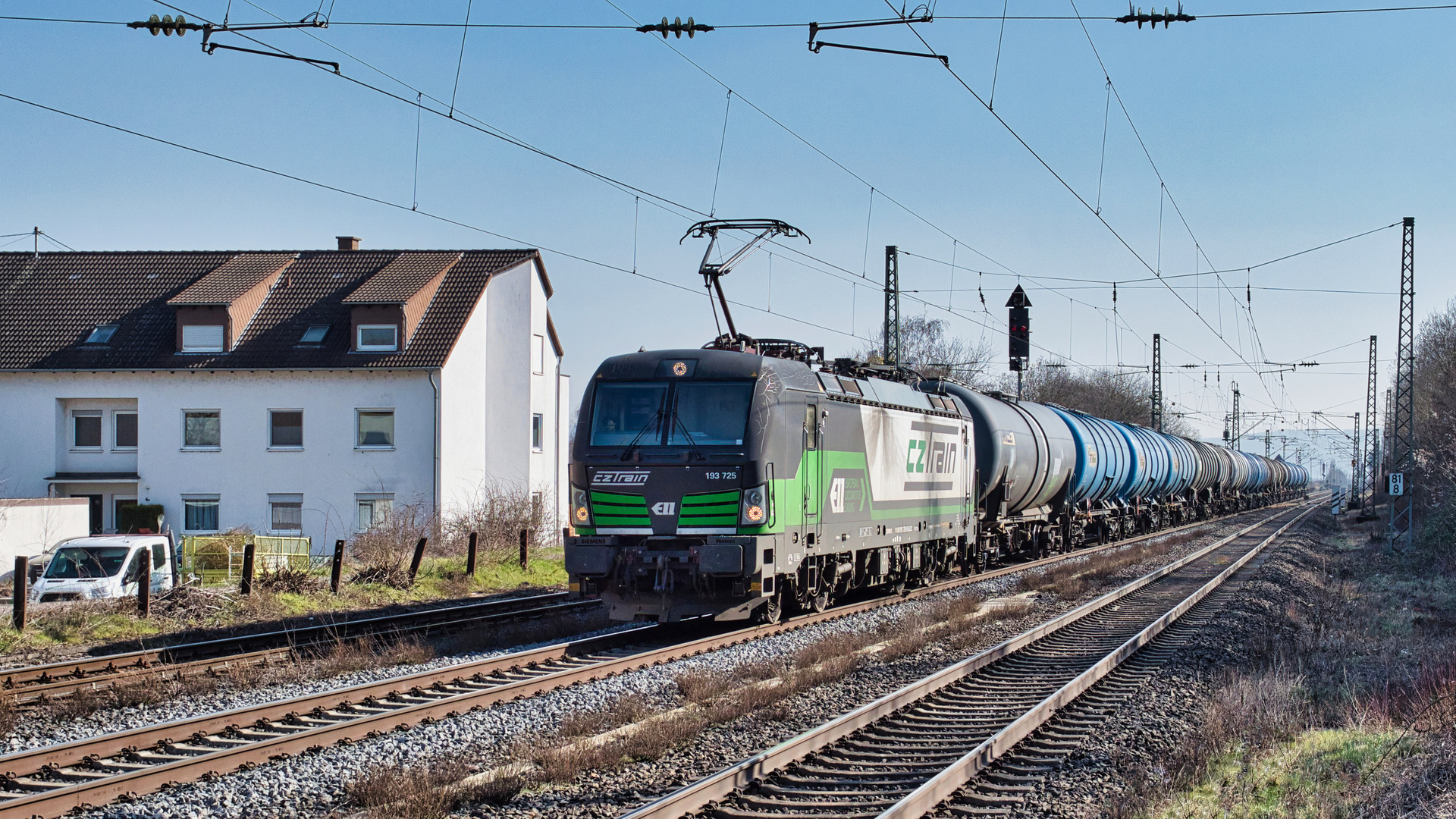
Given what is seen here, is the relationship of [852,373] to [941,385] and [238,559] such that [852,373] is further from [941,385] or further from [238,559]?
[238,559]

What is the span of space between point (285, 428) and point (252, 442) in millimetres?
996

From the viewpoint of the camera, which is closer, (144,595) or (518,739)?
(518,739)

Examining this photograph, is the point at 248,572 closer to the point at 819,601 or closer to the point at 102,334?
the point at 819,601

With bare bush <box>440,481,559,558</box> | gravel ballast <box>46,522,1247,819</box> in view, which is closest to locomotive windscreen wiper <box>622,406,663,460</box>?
gravel ballast <box>46,522,1247,819</box>

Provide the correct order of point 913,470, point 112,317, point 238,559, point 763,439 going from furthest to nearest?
point 112,317 < point 238,559 < point 913,470 < point 763,439

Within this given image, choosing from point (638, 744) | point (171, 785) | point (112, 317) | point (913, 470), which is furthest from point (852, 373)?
point (112, 317)

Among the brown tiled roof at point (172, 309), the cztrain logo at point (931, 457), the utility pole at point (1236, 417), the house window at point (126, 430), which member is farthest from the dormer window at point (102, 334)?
the utility pole at point (1236, 417)

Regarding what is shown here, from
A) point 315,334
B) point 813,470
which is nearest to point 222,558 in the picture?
point 813,470

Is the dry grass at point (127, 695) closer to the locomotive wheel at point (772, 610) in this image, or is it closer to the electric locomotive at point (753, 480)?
the electric locomotive at point (753, 480)

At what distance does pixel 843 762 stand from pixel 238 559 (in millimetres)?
17235

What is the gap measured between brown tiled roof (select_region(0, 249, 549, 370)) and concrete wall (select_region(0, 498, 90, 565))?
6988 mm

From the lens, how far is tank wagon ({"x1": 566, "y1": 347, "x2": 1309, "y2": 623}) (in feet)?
45.2

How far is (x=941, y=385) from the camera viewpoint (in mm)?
23094

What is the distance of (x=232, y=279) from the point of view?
36.1 m
